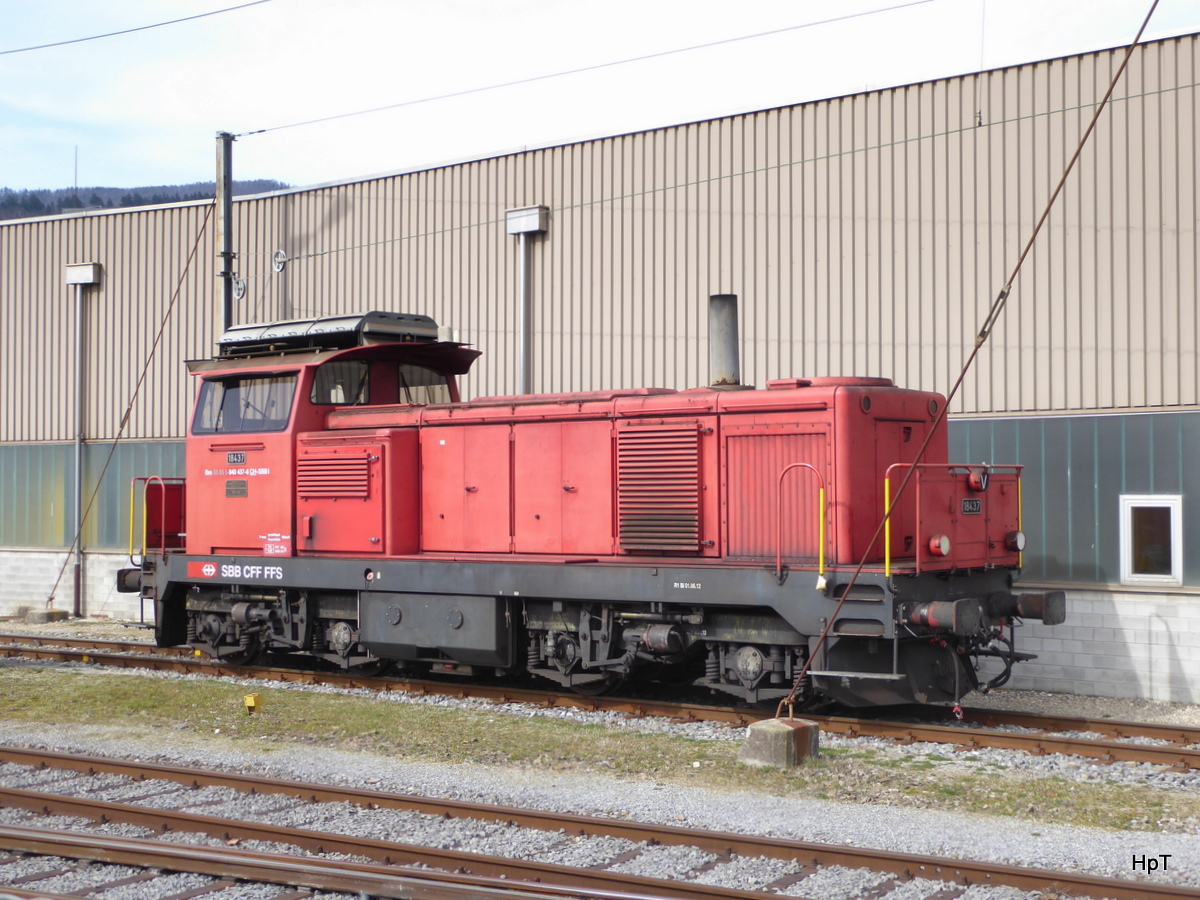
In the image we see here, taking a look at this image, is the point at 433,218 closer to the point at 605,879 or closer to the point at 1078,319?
the point at 1078,319

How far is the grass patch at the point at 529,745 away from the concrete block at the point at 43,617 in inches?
287

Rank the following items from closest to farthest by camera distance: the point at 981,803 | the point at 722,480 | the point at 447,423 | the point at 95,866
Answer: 1. the point at 95,866
2. the point at 981,803
3. the point at 722,480
4. the point at 447,423

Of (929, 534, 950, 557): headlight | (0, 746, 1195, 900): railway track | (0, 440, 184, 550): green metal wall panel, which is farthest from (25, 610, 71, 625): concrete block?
(929, 534, 950, 557): headlight

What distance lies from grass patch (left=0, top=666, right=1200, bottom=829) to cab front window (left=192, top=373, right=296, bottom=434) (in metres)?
2.75

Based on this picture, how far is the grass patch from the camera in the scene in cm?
707

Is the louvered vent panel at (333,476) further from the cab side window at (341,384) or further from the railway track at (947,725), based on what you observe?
the railway track at (947,725)

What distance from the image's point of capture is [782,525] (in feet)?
31.0

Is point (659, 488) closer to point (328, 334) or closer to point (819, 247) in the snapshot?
point (328, 334)

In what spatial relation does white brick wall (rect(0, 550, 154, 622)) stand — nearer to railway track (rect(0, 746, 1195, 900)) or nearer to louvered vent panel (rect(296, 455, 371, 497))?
louvered vent panel (rect(296, 455, 371, 497))

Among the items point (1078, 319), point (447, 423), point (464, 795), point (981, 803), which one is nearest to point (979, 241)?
point (1078, 319)

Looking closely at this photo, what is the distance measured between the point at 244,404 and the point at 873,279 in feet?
24.2

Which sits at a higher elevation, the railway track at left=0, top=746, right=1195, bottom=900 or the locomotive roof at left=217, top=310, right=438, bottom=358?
the locomotive roof at left=217, top=310, right=438, bottom=358

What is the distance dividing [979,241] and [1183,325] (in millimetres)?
2323

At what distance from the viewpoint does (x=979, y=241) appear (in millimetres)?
12750
